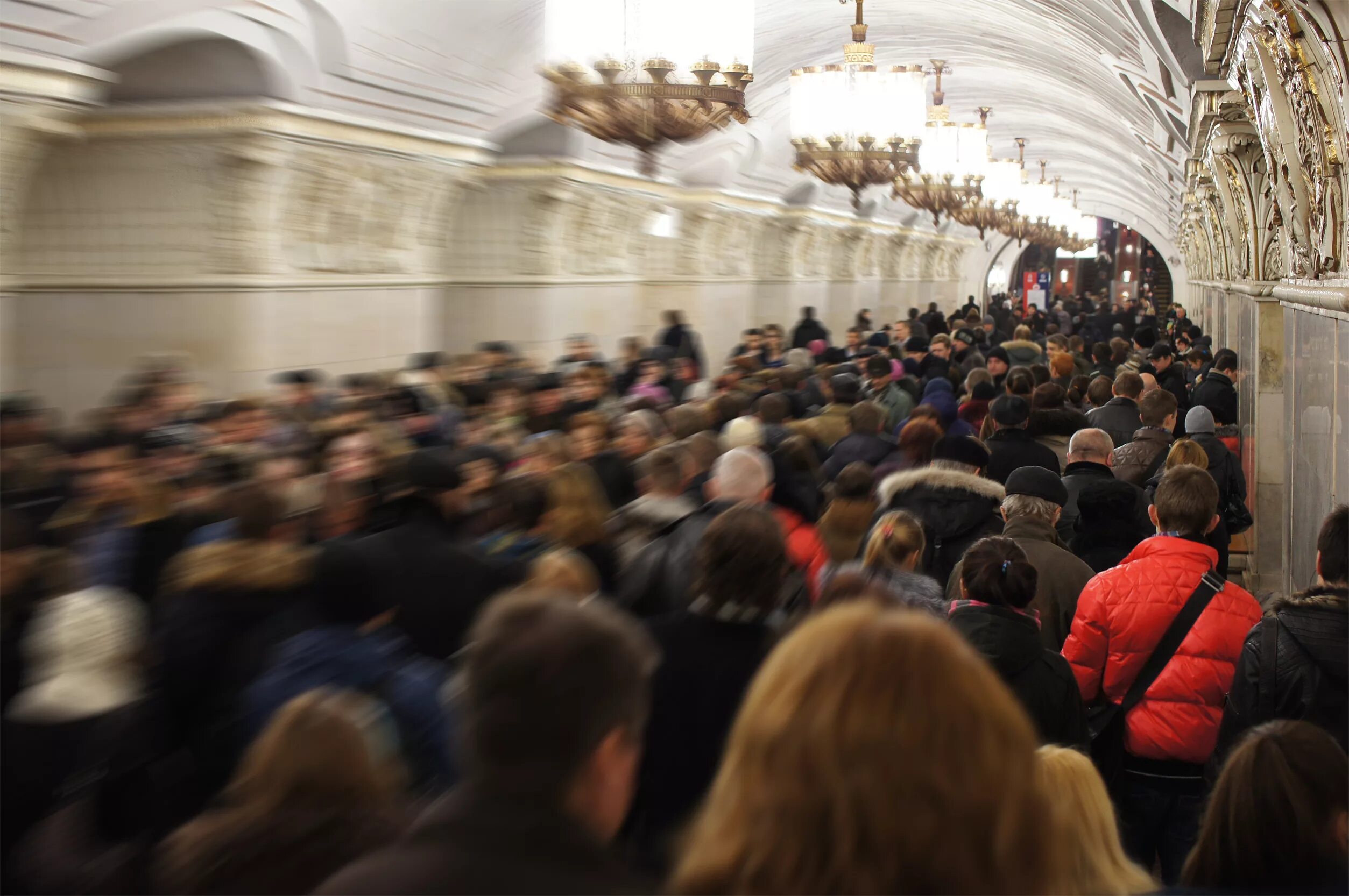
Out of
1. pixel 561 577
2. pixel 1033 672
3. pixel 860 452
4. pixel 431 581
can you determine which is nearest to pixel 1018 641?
pixel 1033 672

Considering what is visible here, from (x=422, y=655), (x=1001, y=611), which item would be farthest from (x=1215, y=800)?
(x=422, y=655)

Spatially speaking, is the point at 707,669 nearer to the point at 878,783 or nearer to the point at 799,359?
the point at 878,783

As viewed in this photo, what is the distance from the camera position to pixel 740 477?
167 inches

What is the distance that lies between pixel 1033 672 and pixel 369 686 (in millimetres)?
1697

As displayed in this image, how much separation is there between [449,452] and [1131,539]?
8.83 ft

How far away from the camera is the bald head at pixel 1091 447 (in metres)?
5.50

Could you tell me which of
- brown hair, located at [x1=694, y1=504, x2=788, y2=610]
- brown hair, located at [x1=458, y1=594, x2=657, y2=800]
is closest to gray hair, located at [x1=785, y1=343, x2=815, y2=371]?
brown hair, located at [x1=694, y1=504, x2=788, y2=610]

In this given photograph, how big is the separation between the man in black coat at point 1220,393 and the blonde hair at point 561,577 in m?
7.05

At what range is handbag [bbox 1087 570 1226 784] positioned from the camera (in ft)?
12.1

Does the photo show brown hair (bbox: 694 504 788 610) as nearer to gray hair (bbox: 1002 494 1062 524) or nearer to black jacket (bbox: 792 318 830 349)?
gray hair (bbox: 1002 494 1062 524)

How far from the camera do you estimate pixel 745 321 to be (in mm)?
20141

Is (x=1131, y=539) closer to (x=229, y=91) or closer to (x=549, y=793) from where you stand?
(x=549, y=793)

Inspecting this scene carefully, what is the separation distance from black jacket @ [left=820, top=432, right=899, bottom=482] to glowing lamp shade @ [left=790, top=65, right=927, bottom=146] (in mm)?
3600

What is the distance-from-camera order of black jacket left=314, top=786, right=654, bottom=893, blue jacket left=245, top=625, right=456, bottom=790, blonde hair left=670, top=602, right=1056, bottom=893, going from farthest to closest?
blue jacket left=245, top=625, right=456, bottom=790
black jacket left=314, top=786, right=654, bottom=893
blonde hair left=670, top=602, right=1056, bottom=893
